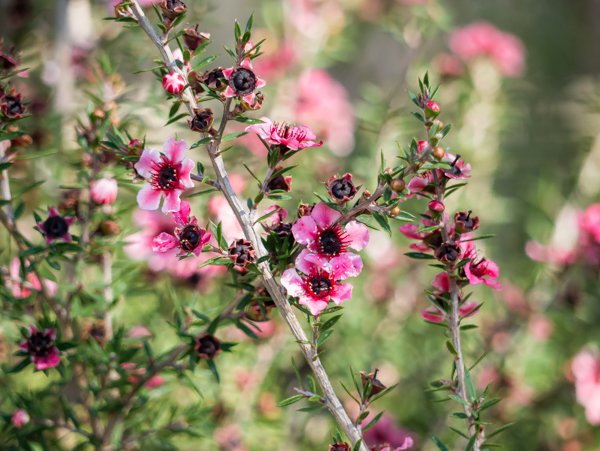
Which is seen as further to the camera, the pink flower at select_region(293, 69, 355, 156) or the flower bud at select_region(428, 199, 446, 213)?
the pink flower at select_region(293, 69, 355, 156)

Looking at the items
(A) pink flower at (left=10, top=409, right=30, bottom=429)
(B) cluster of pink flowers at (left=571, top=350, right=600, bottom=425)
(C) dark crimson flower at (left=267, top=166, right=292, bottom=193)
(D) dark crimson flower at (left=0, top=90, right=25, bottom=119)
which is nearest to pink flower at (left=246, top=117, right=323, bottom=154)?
(C) dark crimson flower at (left=267, top=166, right=292, bottom=193)

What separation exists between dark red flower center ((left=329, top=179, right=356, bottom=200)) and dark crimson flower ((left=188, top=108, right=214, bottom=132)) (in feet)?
0.39

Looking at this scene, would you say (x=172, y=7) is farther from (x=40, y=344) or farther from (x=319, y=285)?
(x=40, y=344)

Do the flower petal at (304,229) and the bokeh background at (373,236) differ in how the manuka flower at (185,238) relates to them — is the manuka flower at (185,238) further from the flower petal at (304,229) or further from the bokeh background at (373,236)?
the bokeh background at (373,236)

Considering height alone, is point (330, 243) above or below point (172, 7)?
below

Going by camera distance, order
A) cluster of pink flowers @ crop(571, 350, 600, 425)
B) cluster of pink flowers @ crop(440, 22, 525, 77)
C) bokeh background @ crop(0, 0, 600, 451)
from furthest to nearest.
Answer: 1. cluster of pink flowers @ crop(440, 22, 525, 77)
2. cluster of pink flowers @ crop(571, 350, 600, 425)
3. bokeh background @ crop(0, 0, 600, 451)

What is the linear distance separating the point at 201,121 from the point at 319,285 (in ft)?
0.58

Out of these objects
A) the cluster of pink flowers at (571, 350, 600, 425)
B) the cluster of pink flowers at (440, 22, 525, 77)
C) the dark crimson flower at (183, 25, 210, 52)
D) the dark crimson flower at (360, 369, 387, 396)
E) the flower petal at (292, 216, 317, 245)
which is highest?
the cluster of pink flowers at (440, 22, 525, 77)

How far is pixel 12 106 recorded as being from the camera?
25.7 inches

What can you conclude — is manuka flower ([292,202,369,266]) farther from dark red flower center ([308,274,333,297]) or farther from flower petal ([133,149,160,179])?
flower petal ([133,149,160,179])

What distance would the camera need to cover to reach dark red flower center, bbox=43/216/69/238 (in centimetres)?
69

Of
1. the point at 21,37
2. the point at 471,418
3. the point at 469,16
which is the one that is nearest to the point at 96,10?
the point at 21,37

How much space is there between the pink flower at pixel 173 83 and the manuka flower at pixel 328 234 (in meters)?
0.15

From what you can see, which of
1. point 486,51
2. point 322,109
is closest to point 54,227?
point 322,109
